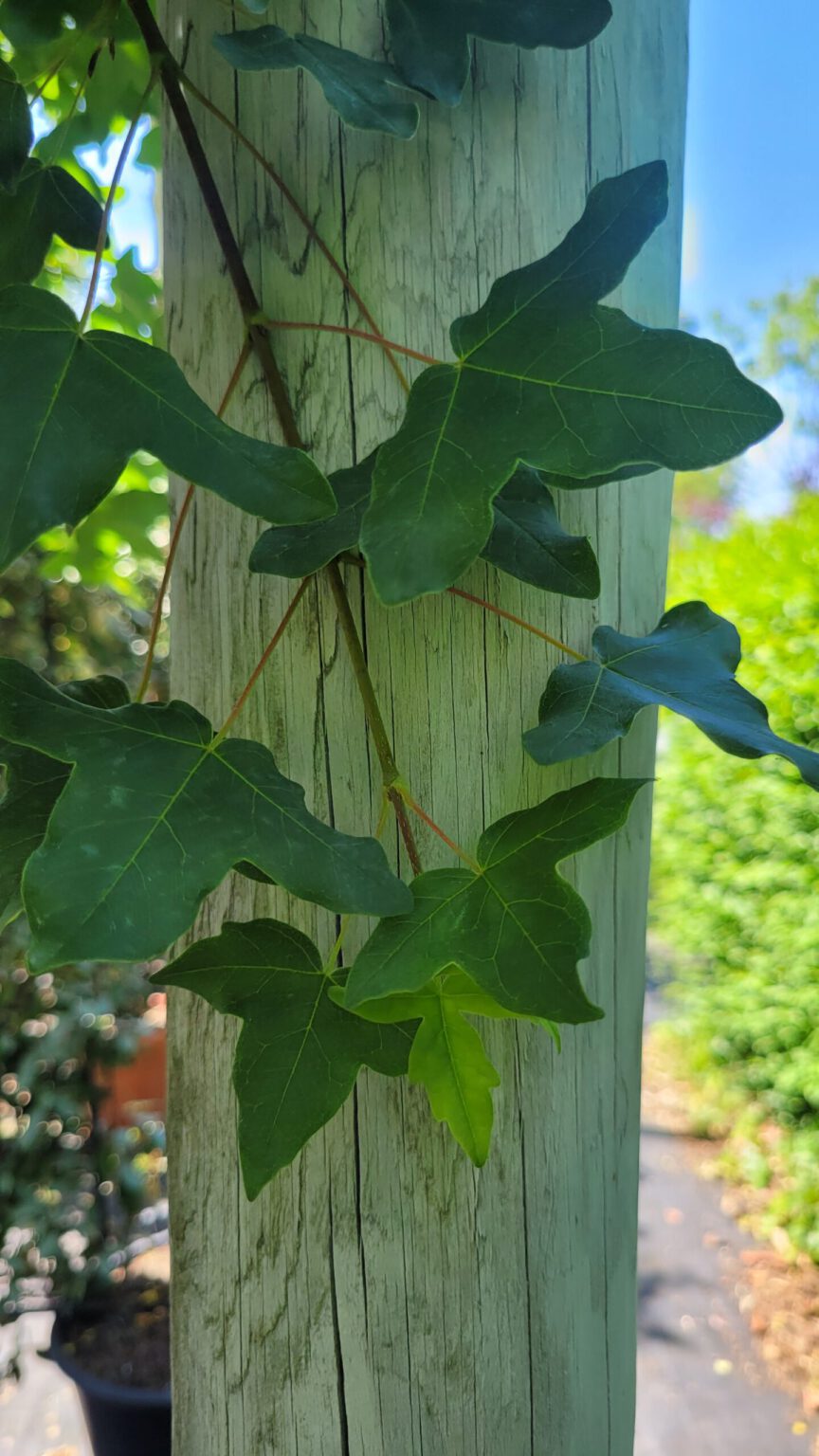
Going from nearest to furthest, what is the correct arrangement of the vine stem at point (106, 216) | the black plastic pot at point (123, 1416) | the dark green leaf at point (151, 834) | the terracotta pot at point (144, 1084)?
the dark green leaf at point (151, 834), the vine stem at point (106, 216), the black plastic pot at point (123, 1416), the terracotta pot at point (144, 1084)

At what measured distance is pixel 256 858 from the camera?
0.57m

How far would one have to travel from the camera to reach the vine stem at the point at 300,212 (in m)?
0.73

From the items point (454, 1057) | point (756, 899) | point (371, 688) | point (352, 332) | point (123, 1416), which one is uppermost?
point (756, 899)

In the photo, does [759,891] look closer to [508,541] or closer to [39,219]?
[508,541]

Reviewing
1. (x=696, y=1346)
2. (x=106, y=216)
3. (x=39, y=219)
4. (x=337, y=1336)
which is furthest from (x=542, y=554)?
(x=696, y=1346)

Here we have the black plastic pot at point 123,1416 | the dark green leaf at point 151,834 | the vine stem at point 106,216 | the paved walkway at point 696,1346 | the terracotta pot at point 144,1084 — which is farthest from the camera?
the terracotta pot at point 144,1084

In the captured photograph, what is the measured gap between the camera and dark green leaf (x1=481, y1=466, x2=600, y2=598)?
696 mm

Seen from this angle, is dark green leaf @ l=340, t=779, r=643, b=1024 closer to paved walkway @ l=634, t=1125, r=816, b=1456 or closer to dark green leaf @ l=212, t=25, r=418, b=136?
dark green leaf @ l=212, t=25, r=418, b=136

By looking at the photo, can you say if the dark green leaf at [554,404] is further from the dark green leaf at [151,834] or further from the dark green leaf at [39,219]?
the dark green leaf at [39,219]

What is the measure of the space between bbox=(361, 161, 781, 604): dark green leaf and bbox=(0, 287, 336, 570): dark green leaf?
0.20 feet

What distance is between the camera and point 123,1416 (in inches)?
79.0

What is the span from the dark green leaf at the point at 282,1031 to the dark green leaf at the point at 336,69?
21.2 inches

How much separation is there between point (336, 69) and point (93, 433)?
0.30 meters

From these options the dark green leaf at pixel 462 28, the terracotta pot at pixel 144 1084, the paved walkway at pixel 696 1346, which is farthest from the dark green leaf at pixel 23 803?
the terracotta pot at pixel 144 1084
